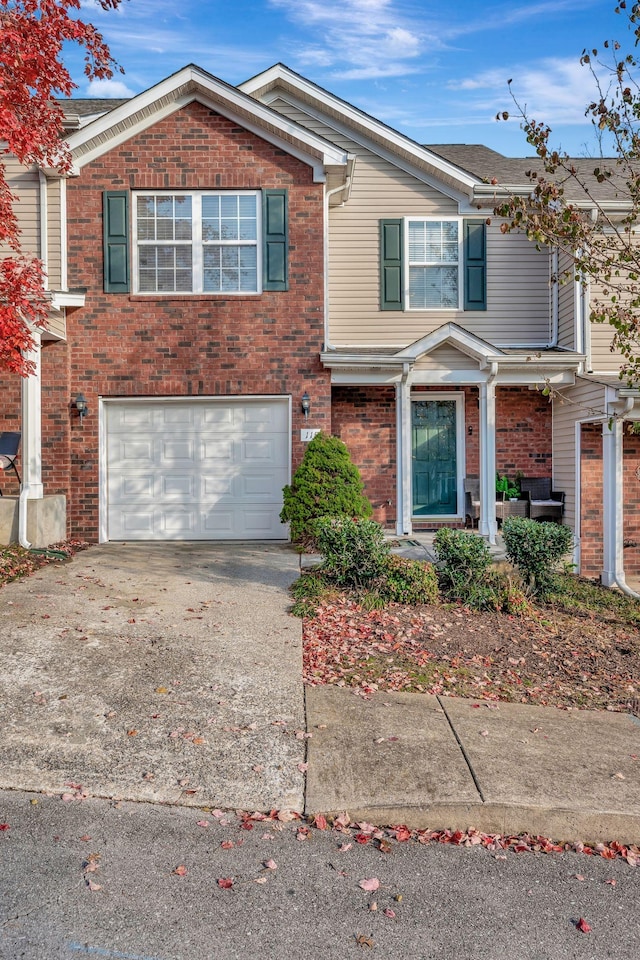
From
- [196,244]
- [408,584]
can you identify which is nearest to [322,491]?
[408,584]

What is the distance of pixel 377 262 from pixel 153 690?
855cm

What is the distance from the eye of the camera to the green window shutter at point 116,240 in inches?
406

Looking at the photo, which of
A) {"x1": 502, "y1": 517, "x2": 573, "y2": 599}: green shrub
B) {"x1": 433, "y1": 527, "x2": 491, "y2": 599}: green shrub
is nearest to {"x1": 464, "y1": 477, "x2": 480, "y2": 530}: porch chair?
{"x1": 502, "y1": 517, "x2": 573, "y2": 599}: green shrub

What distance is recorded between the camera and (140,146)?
10.4 meters

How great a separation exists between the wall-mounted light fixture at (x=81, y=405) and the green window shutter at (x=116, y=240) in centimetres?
161

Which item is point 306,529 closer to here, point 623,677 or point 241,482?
point 241,482

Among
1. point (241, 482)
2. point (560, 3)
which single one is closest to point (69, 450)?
point (241, 482)

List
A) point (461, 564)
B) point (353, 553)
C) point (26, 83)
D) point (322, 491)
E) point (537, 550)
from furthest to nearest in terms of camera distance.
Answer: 1. point (322, 491)
2. point (537, 550)
3. point (461, 564)
4. point (353, 553)
5. point (26, 83)

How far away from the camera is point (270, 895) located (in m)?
2.90

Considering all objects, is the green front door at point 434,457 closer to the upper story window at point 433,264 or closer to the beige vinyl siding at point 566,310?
the upper story window at point 433,264

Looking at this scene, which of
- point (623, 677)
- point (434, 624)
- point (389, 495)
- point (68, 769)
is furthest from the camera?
point (389, 495)

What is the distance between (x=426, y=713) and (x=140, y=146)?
922 cm

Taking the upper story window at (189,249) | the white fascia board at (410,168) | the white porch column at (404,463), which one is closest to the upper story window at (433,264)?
the white fascia board at (410,168)

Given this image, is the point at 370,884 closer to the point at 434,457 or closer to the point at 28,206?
the point at 434,457
